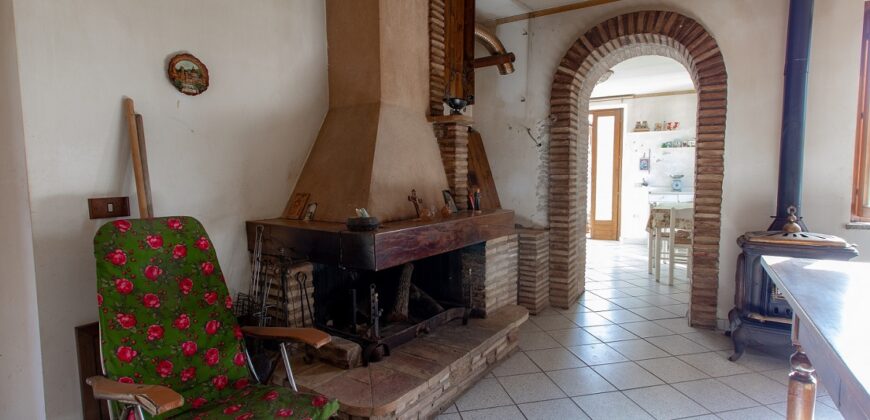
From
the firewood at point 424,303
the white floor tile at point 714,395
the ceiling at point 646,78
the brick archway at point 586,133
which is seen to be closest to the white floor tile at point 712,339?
the brick archway at point 586,133

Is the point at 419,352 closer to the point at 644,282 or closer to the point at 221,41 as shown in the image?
the point at 221,41

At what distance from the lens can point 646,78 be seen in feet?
19.9

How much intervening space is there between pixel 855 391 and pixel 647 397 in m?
1.67

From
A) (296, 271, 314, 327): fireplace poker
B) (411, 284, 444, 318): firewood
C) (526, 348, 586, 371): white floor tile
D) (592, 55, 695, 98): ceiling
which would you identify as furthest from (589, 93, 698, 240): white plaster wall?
(296, 271, 314, 327): fireplace poker

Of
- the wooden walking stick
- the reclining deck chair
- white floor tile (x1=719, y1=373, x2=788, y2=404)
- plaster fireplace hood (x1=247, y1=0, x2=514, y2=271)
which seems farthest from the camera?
white floor tile (x1=719, y1=373, x2=788, y2=404)

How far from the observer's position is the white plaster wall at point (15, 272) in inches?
66.2

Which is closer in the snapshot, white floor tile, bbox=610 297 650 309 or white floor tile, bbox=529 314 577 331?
white floor tile, bbox=529 314 577 331

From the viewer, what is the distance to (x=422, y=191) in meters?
2.72

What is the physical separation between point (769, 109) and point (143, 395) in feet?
13.0

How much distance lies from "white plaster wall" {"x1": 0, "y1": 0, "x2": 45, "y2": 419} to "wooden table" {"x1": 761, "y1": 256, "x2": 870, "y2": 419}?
2650mm

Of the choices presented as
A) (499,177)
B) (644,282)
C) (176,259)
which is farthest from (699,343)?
(176,259)

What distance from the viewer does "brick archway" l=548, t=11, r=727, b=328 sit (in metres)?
3.27

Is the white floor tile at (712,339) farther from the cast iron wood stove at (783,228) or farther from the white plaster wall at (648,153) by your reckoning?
the white plaster wall at (648,153)

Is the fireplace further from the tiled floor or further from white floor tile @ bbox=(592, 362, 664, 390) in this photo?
white floor tile @ bbox=(592, 362, 664, 390)
